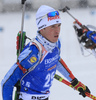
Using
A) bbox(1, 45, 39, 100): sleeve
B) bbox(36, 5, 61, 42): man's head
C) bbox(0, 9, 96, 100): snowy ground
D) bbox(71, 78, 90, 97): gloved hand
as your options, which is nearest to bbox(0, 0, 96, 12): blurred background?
bbox(0, 9, 96, 100): snowy ground

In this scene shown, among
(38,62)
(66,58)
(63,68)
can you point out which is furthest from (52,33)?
(66,58)

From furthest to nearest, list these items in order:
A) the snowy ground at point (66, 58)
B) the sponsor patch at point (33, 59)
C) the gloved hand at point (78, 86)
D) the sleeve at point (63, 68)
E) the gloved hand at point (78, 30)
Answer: the gloved hand at point (78, 30)
the snowy ground at point (66, 58)
the gloved hand at point (78, 86)
the sleeve at point (63, 68)
the sponsor patch at point (33, 59)

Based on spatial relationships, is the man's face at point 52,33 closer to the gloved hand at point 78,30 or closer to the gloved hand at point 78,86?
the gloved hand at point 78,86

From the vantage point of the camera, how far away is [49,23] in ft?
8.75

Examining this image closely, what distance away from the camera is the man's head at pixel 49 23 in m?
2.66

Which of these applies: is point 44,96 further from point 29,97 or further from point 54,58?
point 54,58

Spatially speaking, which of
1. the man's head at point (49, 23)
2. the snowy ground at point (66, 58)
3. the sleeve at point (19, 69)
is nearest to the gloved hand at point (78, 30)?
the snowy ground at point (66, 58)

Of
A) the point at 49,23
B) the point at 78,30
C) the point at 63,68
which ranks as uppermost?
the point at 78,30

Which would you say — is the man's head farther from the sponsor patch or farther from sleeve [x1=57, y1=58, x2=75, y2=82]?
sleeve [x1=57, y1=58, x2=75, y2=82]

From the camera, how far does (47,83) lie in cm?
282

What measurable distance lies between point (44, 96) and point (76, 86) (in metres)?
0.76

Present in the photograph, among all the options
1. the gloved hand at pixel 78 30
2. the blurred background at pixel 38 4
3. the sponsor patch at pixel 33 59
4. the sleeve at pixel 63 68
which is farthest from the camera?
the blurred background at pixel 38 4

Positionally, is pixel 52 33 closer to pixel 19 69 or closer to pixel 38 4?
pixel 19 69

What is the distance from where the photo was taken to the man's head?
2.66m
